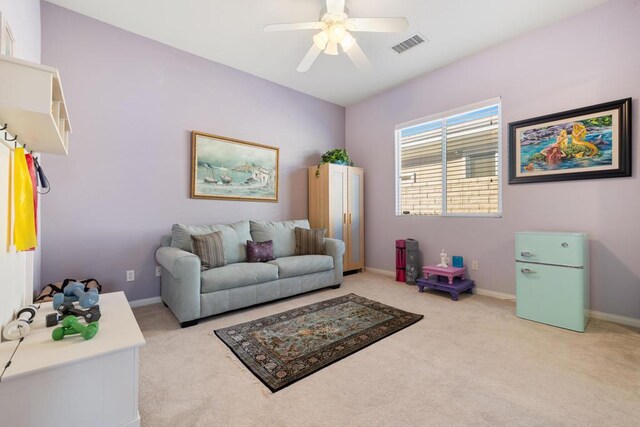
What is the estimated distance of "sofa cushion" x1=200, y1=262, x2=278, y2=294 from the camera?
8.38 ft

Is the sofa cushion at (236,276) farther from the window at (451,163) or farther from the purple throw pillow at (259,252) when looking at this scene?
the window at (451,163)

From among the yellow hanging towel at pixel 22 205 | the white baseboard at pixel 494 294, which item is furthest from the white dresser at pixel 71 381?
the white baseboard at pixel 494 294

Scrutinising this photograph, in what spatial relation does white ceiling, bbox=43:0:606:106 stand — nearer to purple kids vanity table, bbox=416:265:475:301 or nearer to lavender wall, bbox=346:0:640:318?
lavender wall, bbox=346:0:640:318

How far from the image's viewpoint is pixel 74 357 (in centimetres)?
109

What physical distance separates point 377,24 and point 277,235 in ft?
8.32

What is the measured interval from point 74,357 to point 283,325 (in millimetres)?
1566

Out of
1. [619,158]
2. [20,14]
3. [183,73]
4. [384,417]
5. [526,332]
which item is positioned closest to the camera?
[384,417]

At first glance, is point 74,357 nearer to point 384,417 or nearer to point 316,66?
point 384,417

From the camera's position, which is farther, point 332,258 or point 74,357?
point 332,258

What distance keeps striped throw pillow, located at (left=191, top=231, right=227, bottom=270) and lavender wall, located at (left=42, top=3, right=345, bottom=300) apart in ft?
2.26

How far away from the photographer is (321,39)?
2482 mm

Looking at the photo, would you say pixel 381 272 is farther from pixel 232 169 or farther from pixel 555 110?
pixel 555 110

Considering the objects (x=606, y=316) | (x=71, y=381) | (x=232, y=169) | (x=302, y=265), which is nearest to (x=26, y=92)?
(x=71, y=381)

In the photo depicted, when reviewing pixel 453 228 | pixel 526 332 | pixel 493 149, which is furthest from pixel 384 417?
pixel 493 149
